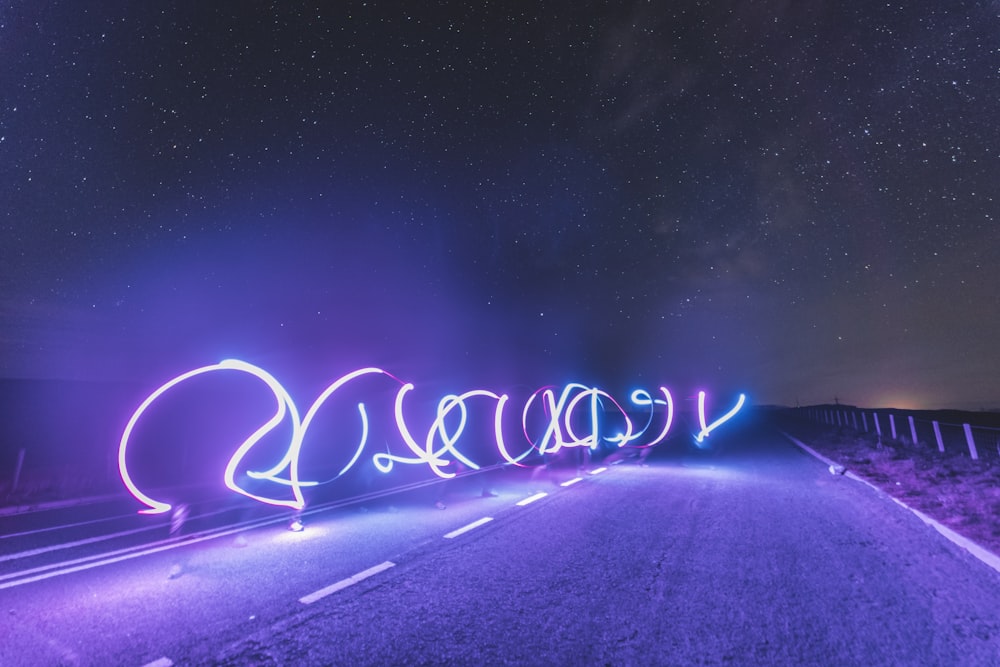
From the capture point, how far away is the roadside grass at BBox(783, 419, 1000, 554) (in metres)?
7.16

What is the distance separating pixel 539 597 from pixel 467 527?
3.27m

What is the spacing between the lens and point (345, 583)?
17.0ft

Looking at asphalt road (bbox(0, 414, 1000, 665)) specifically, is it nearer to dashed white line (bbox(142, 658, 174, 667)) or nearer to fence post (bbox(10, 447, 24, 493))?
dashed white line (bbox(142, 658, 174, 667))

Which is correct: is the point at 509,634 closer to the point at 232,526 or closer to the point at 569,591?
the point at 569,591

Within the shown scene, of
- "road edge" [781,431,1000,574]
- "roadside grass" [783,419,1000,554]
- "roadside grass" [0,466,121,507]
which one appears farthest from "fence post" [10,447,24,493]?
"roadside grass" [783,419,1000,554]

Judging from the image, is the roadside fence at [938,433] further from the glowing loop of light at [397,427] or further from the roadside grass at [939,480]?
the glowing loop of light at [397,427]

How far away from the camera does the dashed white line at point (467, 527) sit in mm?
7257

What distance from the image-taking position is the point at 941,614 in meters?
4.15

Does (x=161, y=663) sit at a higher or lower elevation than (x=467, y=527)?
lower

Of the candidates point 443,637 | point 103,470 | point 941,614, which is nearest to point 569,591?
point 443,637

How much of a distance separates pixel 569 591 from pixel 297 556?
365cm

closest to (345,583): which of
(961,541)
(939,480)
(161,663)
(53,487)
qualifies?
(161,663)

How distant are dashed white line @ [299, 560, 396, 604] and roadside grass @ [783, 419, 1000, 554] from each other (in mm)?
7146

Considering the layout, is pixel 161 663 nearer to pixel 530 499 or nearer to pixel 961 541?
pixel 530 499
